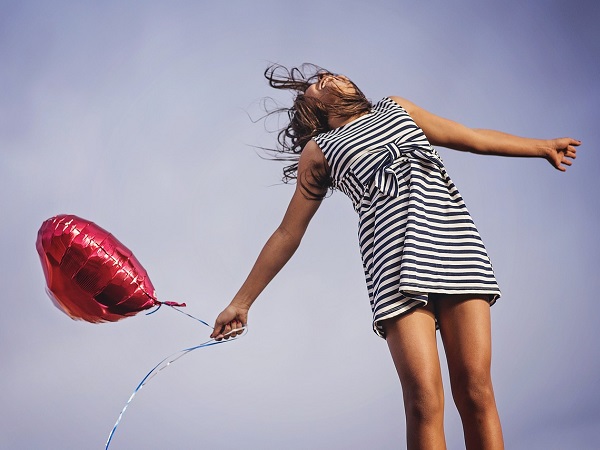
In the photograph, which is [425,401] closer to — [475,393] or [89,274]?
[475,393]

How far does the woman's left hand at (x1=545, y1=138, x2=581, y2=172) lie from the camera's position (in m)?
2.18

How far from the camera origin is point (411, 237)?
1779 millimetres

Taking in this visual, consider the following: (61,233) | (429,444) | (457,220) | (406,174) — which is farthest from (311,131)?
(429,444)

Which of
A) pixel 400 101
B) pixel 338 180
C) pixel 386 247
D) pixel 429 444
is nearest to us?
pixel 429 444

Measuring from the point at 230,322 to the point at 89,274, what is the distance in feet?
1.54

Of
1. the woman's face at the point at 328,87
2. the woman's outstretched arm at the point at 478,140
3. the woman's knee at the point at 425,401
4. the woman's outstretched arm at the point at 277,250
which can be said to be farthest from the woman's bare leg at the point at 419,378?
the woman's face at the point at 328,87

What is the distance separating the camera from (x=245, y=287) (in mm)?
2041

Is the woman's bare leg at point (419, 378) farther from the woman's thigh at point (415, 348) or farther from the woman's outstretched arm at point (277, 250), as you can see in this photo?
the woman's outstretched arm at point (277, 250)

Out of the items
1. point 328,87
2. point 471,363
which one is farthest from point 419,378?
point 328,87

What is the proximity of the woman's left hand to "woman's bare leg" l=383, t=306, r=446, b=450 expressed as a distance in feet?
2.52

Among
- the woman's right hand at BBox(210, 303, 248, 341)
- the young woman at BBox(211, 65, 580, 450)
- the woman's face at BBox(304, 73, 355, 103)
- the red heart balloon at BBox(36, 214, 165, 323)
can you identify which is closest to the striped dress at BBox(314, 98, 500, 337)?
the young woman at BBox(211, 65, 580, 450)

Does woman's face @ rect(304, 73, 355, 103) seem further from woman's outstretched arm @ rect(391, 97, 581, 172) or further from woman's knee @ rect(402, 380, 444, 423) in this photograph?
woman's knee @ rect(402, 380, 444, 423)

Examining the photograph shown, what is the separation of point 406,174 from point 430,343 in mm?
456

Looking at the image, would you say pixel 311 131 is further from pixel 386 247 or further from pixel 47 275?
pixel 47 275
